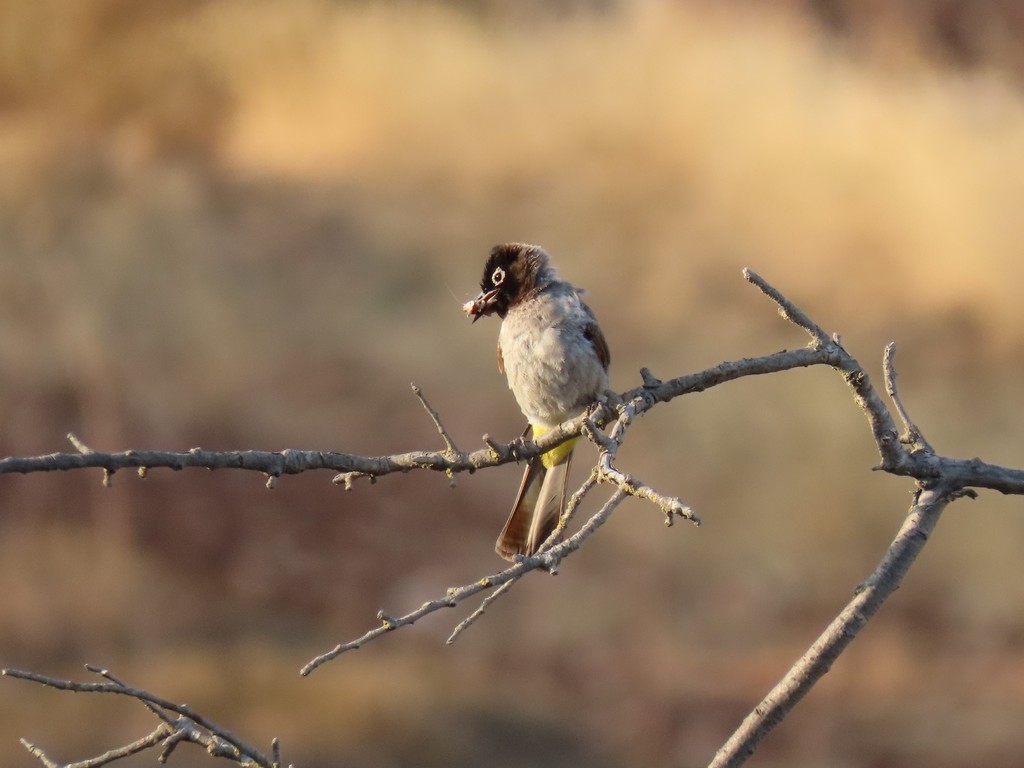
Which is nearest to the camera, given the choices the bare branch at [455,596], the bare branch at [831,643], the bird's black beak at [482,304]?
the bare branch at [455,596]

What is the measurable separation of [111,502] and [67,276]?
2.98 ft

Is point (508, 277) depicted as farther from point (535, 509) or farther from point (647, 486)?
point (647, 486)

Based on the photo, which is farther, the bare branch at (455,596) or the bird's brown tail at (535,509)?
the bird's brown tail at (535,509)

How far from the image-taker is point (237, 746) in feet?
4.51

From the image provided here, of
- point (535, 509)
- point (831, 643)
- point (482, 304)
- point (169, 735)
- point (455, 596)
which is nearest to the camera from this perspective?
point (455, 596)

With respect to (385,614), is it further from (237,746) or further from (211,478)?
(211,478)

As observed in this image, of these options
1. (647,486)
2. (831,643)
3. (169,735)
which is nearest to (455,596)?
(647,486)

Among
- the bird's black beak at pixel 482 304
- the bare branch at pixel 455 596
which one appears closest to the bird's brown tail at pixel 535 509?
the bird's black beak at pixel 482 304

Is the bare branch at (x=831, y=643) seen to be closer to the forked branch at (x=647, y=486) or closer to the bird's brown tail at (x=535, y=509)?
the forked branch at (x=647, y=486)

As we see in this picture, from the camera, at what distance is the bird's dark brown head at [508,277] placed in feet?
8.57

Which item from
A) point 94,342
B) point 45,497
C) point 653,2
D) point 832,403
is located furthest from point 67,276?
point 832,403

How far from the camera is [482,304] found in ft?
8.52

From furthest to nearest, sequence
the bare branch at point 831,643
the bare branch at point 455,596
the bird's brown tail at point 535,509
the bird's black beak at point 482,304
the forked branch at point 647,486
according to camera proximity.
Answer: the bird's black beak at point 482,304, the bird's brown tail at point 535,509, the bare branch at point 831,643, the forked branch at point 647,486, the bare branch at point 455,596

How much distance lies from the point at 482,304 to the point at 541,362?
0.26m
